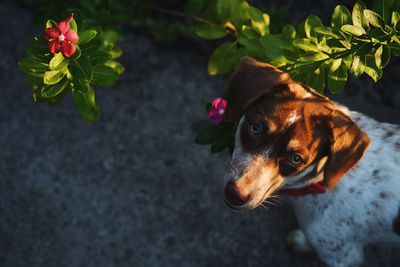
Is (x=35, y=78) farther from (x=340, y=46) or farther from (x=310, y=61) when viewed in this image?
(x=340, y=46)

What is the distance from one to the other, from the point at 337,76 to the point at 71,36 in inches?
65.2

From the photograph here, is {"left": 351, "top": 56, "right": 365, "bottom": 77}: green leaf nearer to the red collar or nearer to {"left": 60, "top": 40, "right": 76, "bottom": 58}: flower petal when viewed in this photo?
the red collar

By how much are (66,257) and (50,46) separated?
81.3 inches

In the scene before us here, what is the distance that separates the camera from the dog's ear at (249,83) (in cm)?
296

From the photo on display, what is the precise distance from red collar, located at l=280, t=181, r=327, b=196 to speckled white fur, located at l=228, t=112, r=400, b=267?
107mm

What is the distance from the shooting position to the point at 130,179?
4637 millimetres

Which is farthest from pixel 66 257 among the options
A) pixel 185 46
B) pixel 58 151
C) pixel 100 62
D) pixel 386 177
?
pixel 386 177

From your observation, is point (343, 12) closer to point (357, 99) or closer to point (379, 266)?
point (357, 99)

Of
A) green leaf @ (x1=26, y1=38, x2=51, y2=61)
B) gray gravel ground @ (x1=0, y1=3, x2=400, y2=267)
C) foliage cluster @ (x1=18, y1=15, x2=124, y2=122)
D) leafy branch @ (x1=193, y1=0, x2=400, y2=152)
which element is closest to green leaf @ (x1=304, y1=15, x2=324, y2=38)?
leafy branch @ (x1=193, y1=0, x2=400, y2=152)

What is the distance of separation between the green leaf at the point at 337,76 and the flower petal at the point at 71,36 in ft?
5.19

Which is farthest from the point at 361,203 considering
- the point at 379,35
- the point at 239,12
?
the point at 239,12

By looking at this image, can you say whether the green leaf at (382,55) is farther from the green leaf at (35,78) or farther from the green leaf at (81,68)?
the green leaf at (35,78)

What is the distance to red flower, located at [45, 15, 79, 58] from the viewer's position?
2.99 meters

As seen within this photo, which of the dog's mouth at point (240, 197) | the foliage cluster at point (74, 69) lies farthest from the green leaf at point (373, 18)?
the foliage cluster at point (74, 69)
